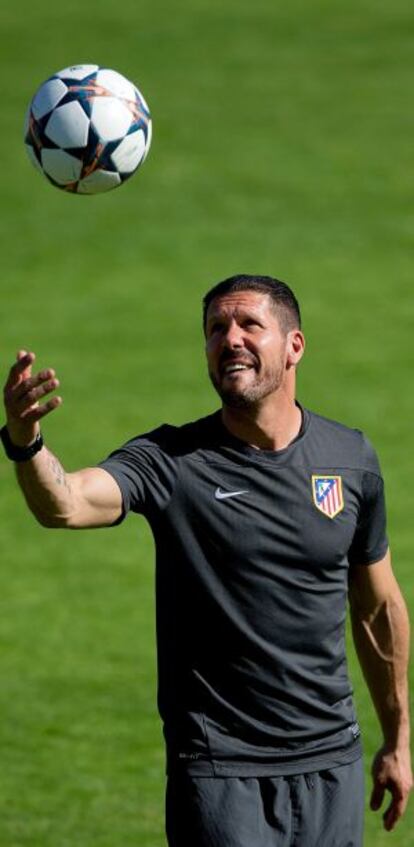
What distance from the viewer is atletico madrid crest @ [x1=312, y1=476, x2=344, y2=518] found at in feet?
22.3

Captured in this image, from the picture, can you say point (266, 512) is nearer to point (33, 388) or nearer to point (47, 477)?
point (47, 477)

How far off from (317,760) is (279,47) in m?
20.2

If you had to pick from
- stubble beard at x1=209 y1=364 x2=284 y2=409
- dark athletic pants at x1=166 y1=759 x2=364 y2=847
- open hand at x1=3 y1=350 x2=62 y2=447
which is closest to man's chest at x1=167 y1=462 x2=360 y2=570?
stubble beard at x1=209 y1=364 x2=284 y2=409

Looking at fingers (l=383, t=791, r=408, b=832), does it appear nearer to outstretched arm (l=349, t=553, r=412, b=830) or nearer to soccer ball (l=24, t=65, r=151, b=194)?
outstretched arm (l=349, t=553, r=412, b=830)

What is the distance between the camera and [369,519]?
700 cm

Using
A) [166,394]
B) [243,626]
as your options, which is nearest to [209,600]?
[243,626]

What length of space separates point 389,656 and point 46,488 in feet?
5.53

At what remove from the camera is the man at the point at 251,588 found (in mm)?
6594

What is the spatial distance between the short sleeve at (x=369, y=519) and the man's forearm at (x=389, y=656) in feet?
0.73

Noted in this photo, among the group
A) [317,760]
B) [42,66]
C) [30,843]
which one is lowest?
[30,843]

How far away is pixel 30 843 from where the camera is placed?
9648mm

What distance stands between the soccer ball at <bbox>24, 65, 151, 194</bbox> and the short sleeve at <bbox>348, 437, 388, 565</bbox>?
2522mm

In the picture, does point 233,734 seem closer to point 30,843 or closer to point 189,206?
point 30,843

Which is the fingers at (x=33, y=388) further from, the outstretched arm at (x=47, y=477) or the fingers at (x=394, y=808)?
the fingers at (x=394, y=808)
